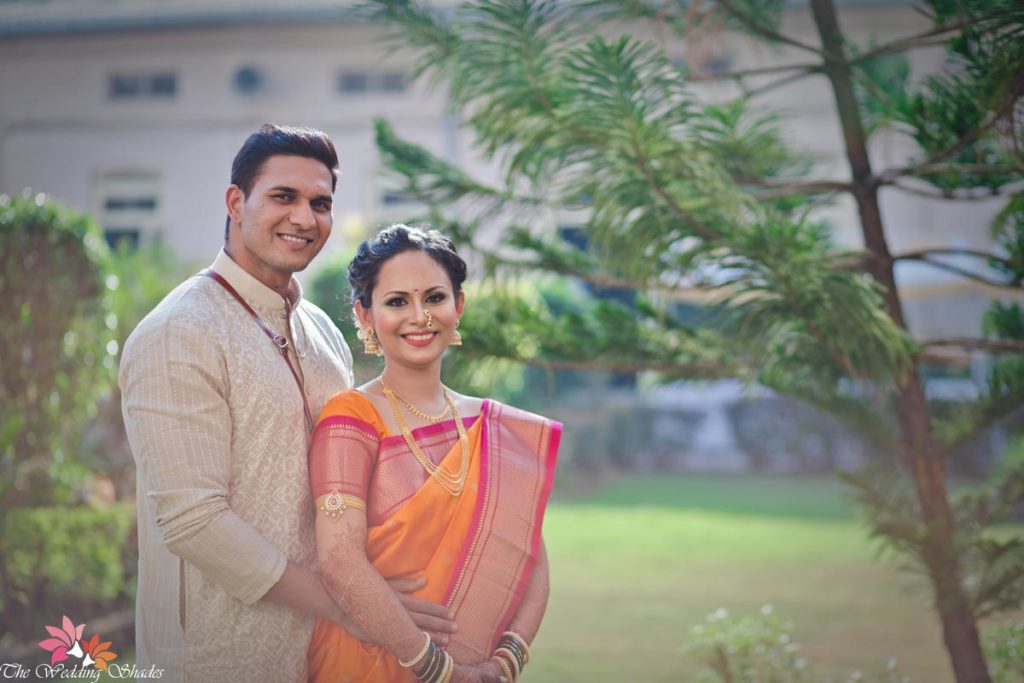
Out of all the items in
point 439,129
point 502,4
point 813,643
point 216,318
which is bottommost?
point 813,643

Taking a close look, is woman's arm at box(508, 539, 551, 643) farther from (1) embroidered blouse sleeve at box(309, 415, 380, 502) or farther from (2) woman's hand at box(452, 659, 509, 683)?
(1) embroidered blouse sleeve at box(309, 415, 380, 502)

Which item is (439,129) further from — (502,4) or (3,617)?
(502,4)

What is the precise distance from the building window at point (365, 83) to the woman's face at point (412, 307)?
14.4 m

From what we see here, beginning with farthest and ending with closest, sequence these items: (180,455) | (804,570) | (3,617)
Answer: (804,570) < (3,617) < (180,455)

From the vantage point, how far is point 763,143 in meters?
4.54

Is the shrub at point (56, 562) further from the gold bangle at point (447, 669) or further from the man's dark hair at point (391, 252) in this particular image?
the gold bangle at point (447, 669)

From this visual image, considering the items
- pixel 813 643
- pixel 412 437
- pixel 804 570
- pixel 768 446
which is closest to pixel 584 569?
pixel 804 570

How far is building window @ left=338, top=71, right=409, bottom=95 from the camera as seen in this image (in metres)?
16.3

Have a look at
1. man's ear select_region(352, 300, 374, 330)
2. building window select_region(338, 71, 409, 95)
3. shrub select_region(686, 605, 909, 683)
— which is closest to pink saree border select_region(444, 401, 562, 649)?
man's ear select_region(352, 300, 374, 330)

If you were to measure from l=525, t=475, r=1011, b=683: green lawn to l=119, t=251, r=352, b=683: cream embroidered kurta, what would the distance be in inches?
99.2

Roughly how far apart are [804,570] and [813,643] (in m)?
2.06

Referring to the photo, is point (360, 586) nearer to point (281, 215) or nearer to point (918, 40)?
point (281, 215)

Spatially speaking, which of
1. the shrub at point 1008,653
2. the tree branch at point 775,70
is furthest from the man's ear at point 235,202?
the shrub at point 1008,653

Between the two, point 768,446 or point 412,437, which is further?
point 768,446
